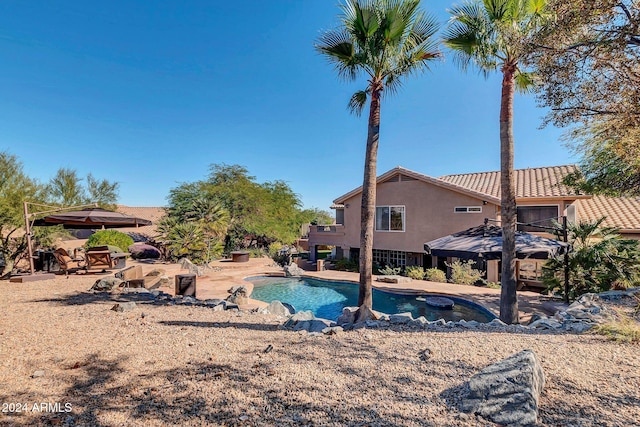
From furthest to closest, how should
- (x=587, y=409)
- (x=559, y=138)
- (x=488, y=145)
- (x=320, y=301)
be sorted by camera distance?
(x=320, y=301)
(x=488, y=145)
(x=559, y=138)
(x=587, y=409)

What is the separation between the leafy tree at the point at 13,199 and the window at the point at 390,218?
17.3m

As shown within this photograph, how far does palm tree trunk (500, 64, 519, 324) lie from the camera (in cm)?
730

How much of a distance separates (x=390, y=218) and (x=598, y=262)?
10163 mm

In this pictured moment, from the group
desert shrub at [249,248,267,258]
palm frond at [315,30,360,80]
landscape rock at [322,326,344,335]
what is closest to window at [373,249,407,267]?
desert shrub at [249,248,267,258]

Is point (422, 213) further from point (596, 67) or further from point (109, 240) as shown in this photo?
point (109, 240)

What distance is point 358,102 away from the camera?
867 centimetres

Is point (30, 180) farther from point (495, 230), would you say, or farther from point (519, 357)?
point (495, 230)

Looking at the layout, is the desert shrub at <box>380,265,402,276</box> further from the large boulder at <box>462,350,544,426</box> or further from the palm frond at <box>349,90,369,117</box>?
the large boulder at <box>462,350,544,426</box>

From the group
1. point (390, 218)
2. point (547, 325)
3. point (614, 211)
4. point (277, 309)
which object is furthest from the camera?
point (390, 218)

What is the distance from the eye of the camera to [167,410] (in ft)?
9.87

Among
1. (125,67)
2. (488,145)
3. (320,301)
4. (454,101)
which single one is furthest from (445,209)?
(125,67)

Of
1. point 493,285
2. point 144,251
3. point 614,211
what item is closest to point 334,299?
point 493,285

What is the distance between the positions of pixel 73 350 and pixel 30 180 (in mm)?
13107

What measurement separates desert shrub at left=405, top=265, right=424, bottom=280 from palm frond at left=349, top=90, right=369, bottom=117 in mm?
10180
